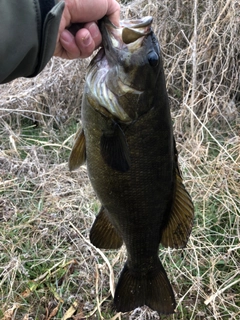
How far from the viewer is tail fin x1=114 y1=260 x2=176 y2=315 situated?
6.72ft

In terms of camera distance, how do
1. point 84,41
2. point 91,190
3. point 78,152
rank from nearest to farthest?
1. point 84,41
2. point 78,152
3. point 91,190

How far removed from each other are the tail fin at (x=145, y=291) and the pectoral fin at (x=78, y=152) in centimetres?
57

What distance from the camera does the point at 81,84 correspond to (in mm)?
4441

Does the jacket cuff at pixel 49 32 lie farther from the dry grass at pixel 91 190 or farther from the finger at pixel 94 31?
the dry grass at pixel 91 190

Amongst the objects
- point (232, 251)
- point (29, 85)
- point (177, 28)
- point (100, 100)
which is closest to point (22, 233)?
point (232, 251)

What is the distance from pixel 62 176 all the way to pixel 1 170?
52 cm

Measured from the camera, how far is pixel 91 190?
132 inches

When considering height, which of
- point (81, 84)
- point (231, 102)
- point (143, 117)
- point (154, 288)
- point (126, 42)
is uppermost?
point (126, 42)

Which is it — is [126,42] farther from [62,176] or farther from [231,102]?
[231,102]

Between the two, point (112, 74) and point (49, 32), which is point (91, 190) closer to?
point (112, 74)

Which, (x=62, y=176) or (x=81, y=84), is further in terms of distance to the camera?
(x=81, y=84)

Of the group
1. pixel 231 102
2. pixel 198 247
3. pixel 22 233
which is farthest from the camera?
pixel 231 102

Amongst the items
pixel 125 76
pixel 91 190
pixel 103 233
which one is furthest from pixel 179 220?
pixel 91 190

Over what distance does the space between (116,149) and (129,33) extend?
42cm
